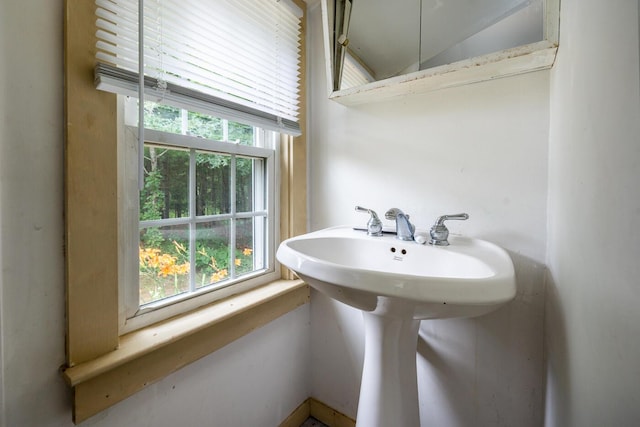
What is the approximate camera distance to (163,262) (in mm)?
771

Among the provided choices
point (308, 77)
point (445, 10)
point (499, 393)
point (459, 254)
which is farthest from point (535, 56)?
point (499, 393)

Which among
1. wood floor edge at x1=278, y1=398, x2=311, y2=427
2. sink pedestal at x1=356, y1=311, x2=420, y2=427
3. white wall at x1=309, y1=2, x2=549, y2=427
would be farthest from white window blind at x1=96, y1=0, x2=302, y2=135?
wood floor edge at x1=278, y1=398, x2=311, y2=427

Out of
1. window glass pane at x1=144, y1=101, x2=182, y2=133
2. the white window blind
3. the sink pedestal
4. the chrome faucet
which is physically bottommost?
the sink pedestal

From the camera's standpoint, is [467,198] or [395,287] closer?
[395,287]

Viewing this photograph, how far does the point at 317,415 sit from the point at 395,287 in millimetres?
1063

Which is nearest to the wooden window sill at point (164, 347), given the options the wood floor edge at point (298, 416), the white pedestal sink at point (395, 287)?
the white pedestal sink at point (395, 287)

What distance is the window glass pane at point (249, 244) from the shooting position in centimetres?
99

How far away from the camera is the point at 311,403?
Answer: 1.17m

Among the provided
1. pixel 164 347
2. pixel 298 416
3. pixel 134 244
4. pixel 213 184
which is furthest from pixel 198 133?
pixel 298 416

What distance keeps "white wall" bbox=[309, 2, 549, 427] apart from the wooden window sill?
371 mm

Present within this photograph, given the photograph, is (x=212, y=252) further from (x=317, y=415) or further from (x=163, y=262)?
(x=317, y=415)

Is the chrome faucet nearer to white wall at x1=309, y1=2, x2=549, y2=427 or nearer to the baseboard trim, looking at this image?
white wall at x1=309, y1=2, x2=549, y2=427

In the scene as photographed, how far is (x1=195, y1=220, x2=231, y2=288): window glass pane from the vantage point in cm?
86

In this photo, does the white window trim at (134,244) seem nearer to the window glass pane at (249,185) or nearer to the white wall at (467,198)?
the window glass pane at (249,185)
